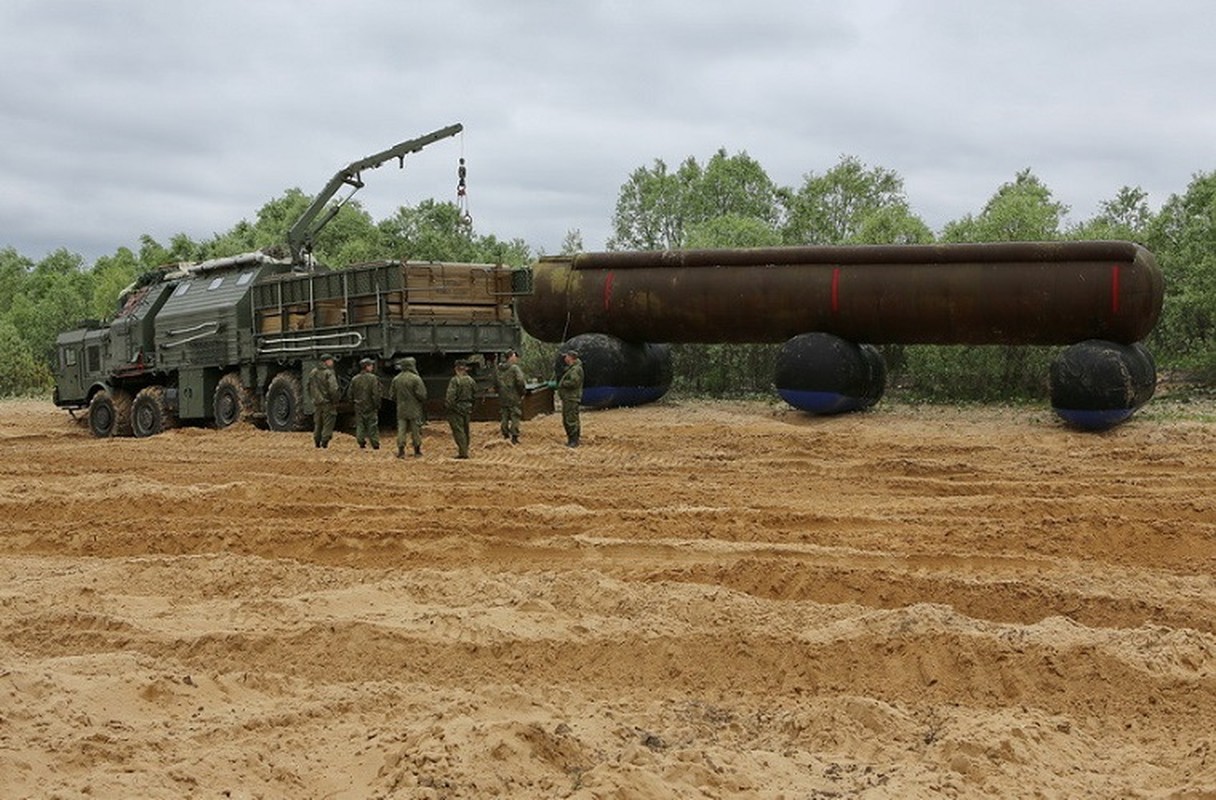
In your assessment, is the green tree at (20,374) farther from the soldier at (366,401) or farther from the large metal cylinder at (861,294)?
the soldier at (366,401)

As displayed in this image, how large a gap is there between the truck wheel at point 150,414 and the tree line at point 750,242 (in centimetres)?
392

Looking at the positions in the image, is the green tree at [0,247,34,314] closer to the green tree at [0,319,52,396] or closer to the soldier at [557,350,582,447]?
the green tree at [0,319,52,396]

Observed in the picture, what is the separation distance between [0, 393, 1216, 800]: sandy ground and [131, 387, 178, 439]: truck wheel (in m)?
7.39

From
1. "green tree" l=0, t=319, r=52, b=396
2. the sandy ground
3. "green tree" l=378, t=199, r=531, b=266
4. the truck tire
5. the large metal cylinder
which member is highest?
"green tree" l=378, t=199, r=531, b=266

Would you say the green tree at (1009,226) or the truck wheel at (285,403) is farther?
the green tree at (1009,226)

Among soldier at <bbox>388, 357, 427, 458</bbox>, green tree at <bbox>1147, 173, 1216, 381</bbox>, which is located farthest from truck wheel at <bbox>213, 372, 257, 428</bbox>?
green tree at <bbox>1147, 173, 1216, 381</bbox>

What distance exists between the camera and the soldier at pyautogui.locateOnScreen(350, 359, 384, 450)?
1537 cm

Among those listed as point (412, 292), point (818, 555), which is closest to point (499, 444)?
point (412, 292)

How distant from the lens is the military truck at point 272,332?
1670 centimetres

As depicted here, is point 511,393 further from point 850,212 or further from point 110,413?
point 850,212

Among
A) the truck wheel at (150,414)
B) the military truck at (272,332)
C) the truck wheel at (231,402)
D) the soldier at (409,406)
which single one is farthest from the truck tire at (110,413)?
the soldier at (409,406)

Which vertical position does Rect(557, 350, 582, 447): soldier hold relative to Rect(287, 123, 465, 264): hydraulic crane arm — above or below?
below

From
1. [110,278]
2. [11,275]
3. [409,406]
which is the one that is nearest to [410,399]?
[409,406]

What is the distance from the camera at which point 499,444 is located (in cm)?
1553
